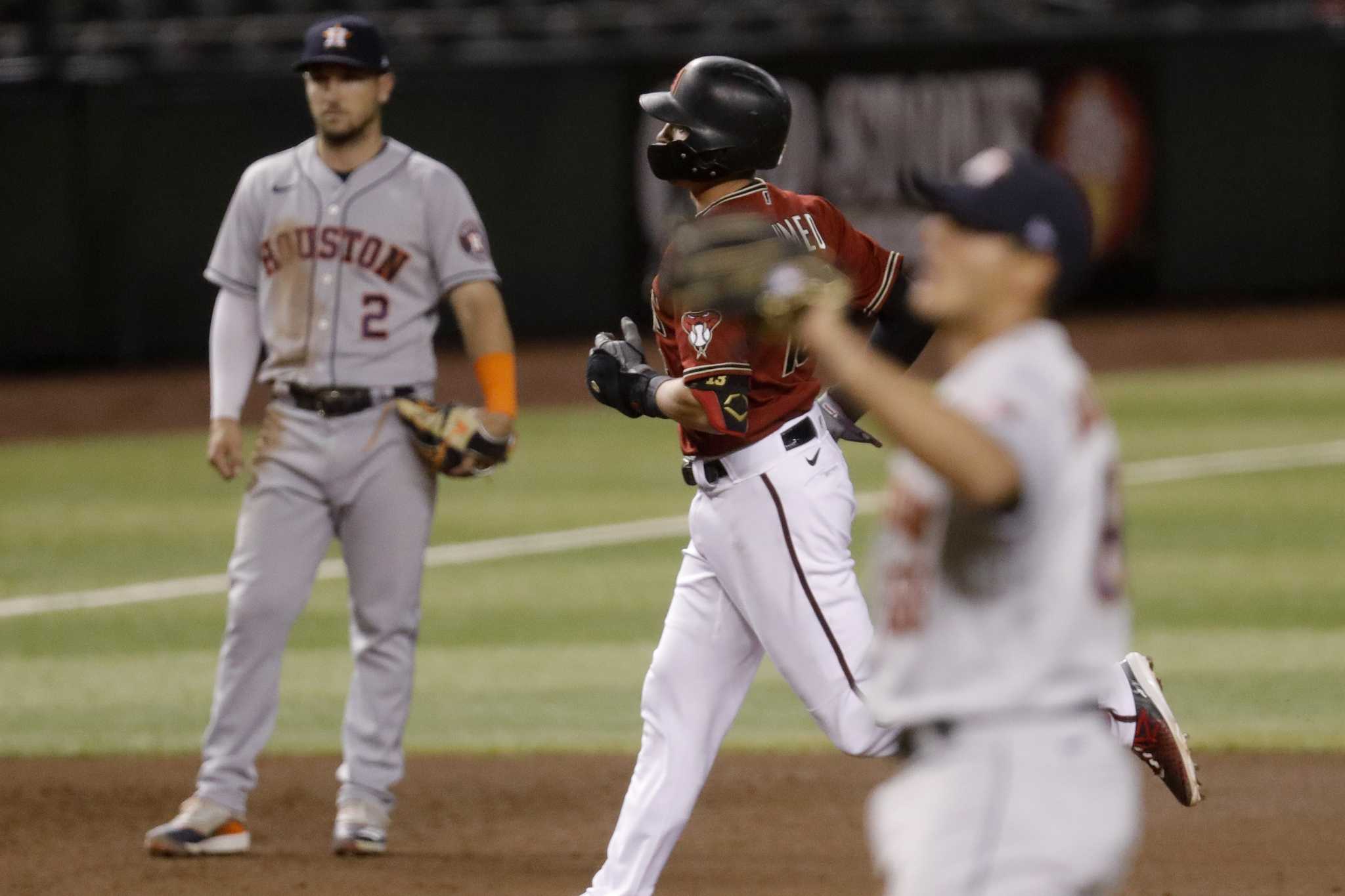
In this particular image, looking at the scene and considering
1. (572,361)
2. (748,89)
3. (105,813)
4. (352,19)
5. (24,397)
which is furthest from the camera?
(572,361)

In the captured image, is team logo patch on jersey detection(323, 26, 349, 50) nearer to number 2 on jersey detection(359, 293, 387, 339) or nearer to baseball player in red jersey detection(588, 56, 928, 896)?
number 2 on jersey detection(359, 293, 387, 339)

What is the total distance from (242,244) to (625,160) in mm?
12768

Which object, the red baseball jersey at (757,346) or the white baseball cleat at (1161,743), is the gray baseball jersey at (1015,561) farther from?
the white baseball cleat at (1161,743)

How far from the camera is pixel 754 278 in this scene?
2.75m

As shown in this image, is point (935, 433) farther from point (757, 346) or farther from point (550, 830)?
point (550, 830)

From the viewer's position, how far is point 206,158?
16688mm

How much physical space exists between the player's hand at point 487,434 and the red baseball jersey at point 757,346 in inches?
41.1

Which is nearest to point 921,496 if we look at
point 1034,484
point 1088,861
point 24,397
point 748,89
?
point 1034,484

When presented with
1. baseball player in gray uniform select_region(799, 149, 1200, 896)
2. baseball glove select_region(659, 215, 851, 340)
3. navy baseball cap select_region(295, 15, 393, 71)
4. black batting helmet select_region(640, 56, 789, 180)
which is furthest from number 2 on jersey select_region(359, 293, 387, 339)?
baseball player in gray uniform select_region(799, 149, 1200, 896)

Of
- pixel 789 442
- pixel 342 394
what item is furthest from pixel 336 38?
pixel 789 442

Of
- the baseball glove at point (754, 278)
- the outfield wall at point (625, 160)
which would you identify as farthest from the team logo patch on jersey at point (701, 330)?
the outfield wall at point (625, 160)

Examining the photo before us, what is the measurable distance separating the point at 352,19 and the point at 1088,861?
11.4ft

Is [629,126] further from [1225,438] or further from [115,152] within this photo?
[1225,438]

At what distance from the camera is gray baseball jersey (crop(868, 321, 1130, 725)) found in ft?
8.48
